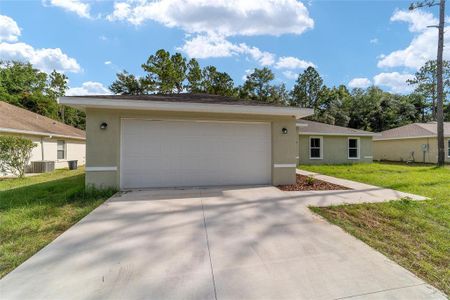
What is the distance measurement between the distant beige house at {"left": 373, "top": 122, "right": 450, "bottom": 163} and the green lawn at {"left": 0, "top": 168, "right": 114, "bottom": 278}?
22.6 m

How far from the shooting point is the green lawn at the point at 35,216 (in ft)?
10.2

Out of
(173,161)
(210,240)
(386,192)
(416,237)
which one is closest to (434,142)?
(386,192)

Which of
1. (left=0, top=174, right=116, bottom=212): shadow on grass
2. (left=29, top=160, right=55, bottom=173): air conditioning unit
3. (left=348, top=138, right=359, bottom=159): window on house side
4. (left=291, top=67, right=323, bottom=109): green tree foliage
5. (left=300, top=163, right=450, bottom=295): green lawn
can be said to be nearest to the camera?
(left=300, top=163, right=450, bottom=295): green lawn

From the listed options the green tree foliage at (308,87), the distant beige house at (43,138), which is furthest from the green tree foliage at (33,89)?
the green tree foliage at (308,87)

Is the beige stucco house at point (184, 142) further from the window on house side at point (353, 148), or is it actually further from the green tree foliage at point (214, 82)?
the green tree foliage at point (214, 82)

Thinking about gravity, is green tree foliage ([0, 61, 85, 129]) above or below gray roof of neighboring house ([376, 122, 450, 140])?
above

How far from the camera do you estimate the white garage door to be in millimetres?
6804

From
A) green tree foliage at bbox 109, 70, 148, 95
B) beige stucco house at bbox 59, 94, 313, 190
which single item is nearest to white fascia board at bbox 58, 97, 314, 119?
beige stucco house at bbox 59, 94, 313, 190

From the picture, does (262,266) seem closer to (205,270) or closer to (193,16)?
(205,270)

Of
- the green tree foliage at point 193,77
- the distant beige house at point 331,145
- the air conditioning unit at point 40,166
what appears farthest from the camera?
the green tree foliage at point 193,77

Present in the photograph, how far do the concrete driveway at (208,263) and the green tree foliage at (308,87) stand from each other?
34.6 meters

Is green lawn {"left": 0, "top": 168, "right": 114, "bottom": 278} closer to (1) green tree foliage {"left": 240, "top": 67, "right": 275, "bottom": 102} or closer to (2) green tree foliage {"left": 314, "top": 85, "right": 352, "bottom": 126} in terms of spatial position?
(2) green tree foliage {"left": 314, "top": 85, "right": 352, "bottom": 126}

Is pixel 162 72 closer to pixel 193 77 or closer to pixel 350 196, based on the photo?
pixel 193 77

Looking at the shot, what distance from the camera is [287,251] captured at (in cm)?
305
